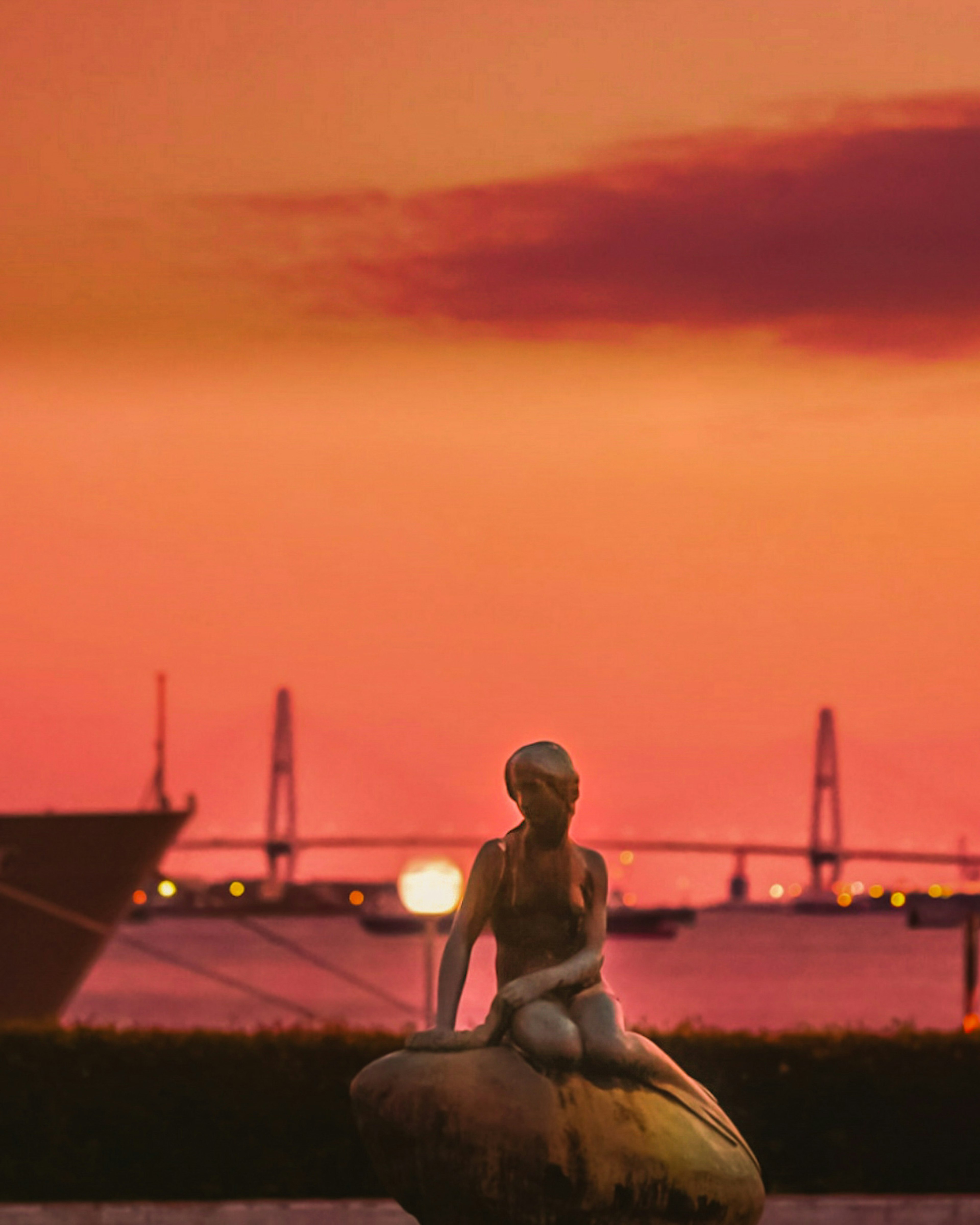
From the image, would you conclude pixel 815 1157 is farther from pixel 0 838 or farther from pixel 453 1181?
pixel 0 838

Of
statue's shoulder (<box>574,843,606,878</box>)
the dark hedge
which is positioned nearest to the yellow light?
the dark hedge

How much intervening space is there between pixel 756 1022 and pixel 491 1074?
7688cm

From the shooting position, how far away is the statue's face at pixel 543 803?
9367 mm

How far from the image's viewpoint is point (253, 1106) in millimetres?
14266

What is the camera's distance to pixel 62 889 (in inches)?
916

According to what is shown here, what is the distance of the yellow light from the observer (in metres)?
17.4

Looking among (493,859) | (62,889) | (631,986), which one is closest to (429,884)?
(62,889)


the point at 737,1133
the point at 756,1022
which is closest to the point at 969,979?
the point at 737,1133

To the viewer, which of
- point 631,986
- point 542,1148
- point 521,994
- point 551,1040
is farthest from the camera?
point 631,986

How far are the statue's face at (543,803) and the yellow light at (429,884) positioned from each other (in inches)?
312

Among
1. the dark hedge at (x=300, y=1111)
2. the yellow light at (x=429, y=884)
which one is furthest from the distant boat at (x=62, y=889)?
the dark hedge at (x=300, y=1111)

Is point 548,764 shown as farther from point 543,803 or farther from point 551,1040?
point 551,1040

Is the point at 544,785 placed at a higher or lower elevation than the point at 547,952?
higher

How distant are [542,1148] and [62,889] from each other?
593 inches
